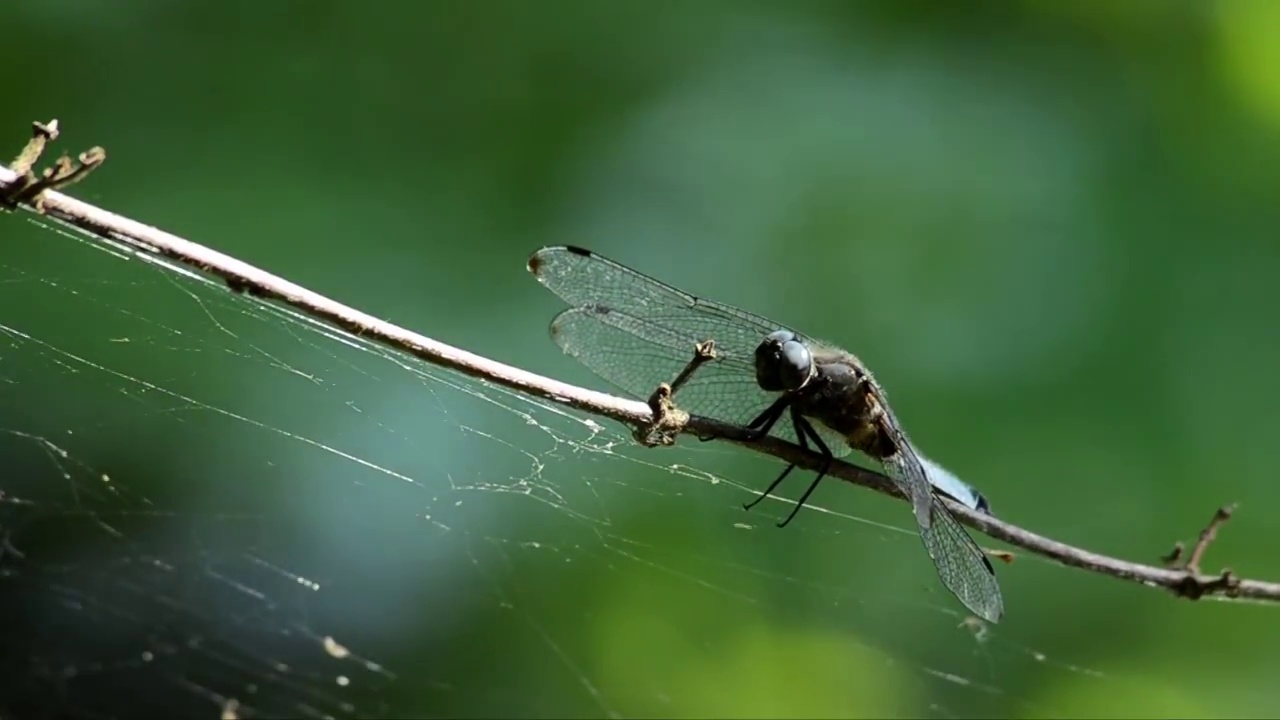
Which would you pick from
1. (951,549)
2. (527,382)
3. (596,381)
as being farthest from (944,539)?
(596,381)

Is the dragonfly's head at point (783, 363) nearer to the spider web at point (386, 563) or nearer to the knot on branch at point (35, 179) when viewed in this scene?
the spider web at point (386, 563)

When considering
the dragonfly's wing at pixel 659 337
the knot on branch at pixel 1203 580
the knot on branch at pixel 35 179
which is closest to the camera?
the knot on branch at pixel 35 179

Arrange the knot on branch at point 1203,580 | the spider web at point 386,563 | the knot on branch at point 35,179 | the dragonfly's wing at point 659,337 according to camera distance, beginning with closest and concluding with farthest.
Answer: the knot on branch at point 35,179
the knot on branch at point 1203,580
the dragonfly's wing at point 659,337
the spider web at point 386,563

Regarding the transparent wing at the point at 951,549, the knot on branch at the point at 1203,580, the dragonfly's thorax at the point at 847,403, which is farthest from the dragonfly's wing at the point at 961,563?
the knot on branch at the point at 1203,580

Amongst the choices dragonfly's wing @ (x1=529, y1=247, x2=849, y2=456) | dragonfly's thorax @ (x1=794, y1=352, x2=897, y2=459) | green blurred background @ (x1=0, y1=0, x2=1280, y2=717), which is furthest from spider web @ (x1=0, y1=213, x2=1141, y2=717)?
dragonfly's thorax @ (x1=794, y1=352, x2=897, y2=459)

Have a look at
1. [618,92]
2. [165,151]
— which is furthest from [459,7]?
[165,151]

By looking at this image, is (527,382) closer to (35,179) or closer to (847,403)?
(35,179)
